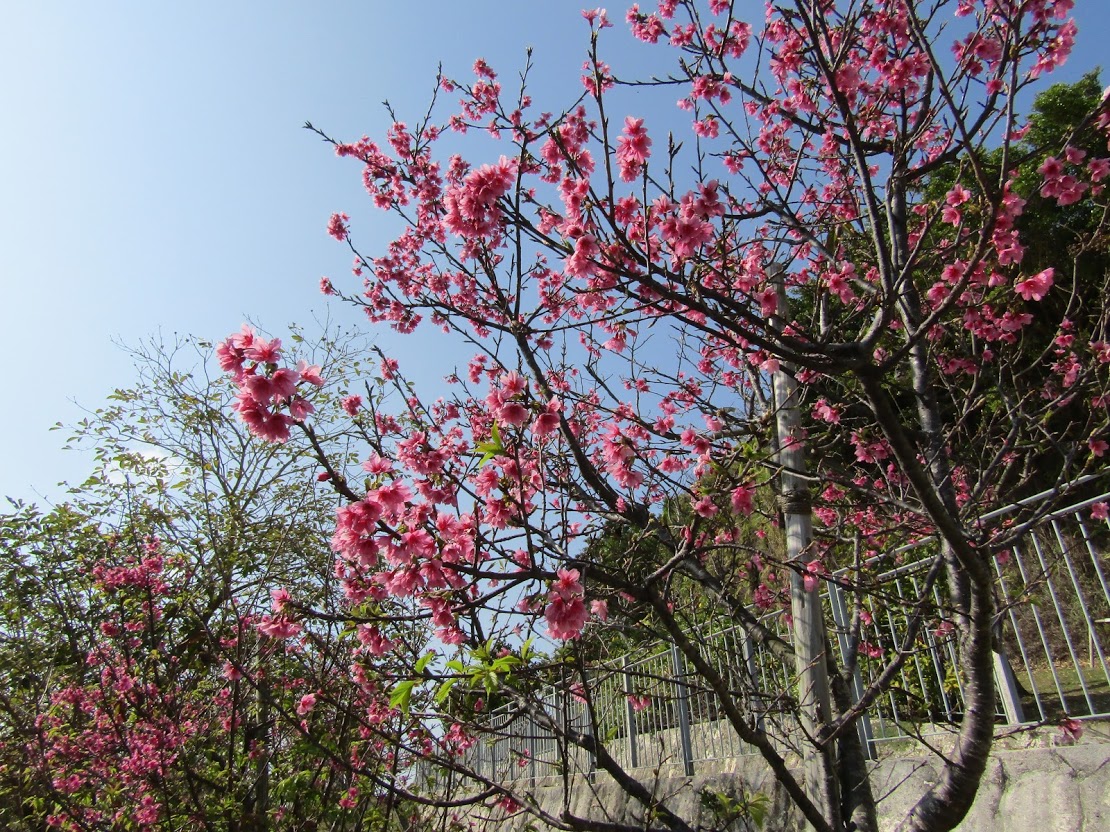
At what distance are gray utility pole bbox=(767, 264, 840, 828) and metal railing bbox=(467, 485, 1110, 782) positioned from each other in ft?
0.47

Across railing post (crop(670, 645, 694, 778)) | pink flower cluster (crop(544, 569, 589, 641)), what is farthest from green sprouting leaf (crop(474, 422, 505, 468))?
railing post (crop(670, 645, 694, 778))

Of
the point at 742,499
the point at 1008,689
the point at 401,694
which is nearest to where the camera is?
the point at 401,694

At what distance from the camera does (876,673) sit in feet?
16.9

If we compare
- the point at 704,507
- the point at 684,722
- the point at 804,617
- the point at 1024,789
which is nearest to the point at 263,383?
the point at 704,507

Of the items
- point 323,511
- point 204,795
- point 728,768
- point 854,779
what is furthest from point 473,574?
point 323,511

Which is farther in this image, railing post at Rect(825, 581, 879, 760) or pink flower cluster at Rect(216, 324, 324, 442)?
railing post at Rect(825, 581, 879, 760)

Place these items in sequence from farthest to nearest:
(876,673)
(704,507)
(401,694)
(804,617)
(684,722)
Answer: (684,722), (876,673), (804,617), (704,507), (401,694)

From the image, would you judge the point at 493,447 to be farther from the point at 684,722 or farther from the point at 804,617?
the point at 684,722

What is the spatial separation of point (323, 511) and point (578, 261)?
6.65 m

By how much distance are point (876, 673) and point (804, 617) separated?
2.17 meters

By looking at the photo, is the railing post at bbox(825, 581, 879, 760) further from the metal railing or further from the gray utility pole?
the gray utility pole

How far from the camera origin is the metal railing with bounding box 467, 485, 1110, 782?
3.04 metres

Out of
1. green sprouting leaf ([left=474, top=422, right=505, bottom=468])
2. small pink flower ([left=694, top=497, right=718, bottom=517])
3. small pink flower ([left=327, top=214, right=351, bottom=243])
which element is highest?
small pink flower ([left=327, top=214, right=351, bottom=243])

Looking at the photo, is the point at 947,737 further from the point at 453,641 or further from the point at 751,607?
the point at 453,641
